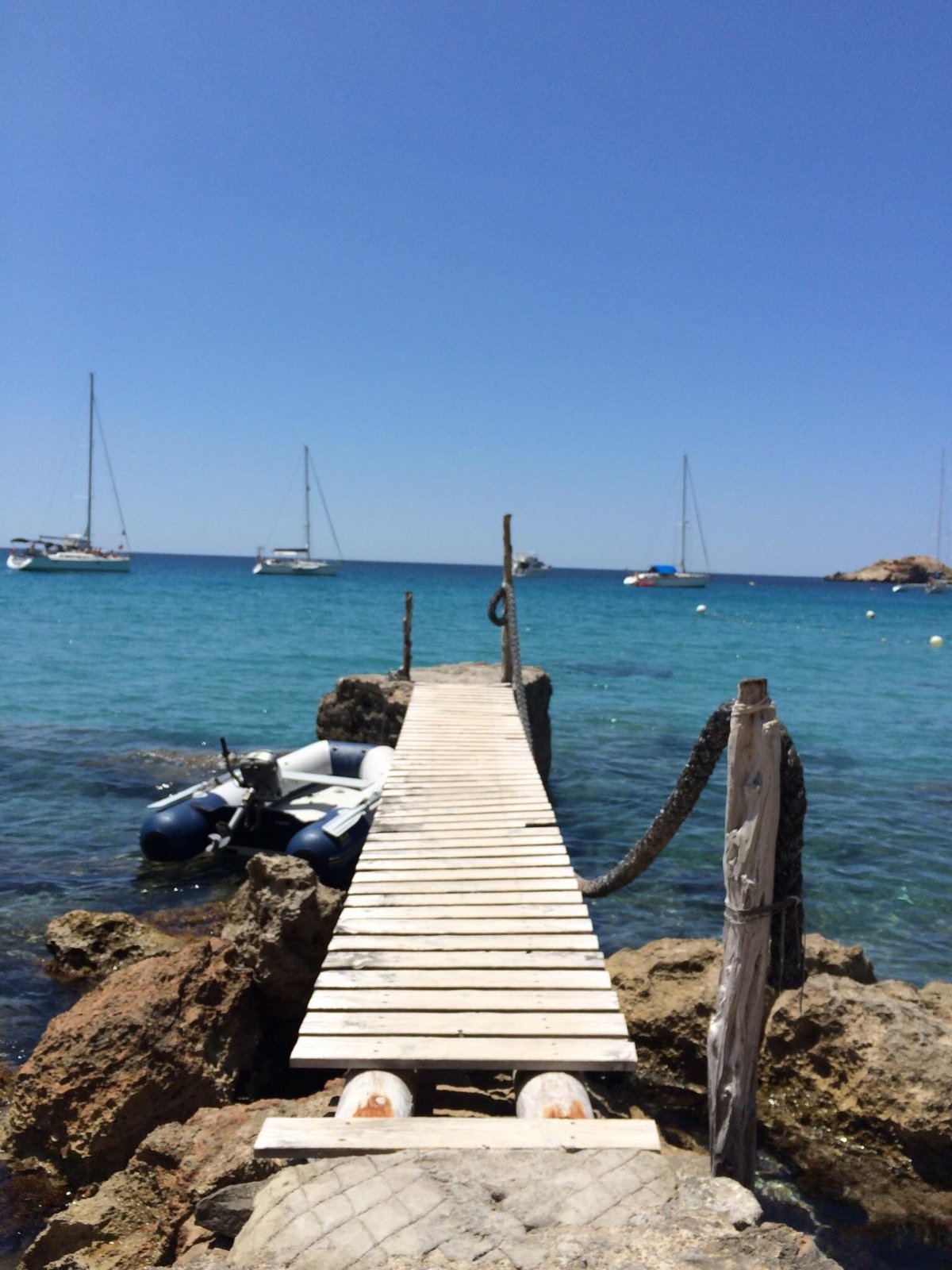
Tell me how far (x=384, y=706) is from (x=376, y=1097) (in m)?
8.73

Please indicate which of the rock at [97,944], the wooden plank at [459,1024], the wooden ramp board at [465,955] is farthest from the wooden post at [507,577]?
the wooden plank at [459,1024]

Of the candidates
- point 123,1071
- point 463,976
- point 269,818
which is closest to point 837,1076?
point 463,976

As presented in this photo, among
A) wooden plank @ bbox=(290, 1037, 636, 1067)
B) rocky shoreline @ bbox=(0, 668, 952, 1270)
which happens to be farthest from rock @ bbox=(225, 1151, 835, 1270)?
wooden plank @ bbox=(290, 1037, 636, 1067)

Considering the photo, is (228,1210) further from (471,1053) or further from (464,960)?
(464,960)

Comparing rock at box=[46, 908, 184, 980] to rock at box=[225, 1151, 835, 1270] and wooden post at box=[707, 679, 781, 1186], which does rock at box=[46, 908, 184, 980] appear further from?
wooden post at box=[707, 679, 781, 1186]

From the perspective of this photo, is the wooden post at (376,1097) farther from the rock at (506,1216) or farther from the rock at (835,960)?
the rock at (835,960)

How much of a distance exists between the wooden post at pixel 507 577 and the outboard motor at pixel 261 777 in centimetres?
346

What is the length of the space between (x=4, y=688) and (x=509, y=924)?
19879 millimetres

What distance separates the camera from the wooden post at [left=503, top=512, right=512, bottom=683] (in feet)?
37.8

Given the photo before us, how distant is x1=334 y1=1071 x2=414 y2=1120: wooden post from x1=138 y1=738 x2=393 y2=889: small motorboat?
496cm

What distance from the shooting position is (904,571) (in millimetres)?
110688

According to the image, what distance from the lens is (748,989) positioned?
3252 millimetres

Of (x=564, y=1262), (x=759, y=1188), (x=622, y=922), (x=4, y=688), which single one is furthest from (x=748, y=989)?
(x=4, y=688)

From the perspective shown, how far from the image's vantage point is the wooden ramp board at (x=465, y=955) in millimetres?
3383
